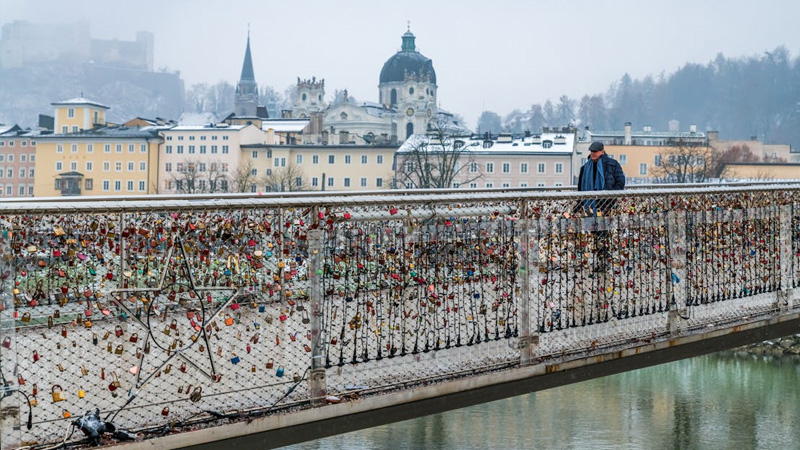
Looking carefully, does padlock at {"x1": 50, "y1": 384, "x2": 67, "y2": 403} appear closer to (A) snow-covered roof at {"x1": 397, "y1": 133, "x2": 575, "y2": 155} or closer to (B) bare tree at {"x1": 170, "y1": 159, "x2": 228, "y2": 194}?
(B) bare tree at {"x1": 170, "y1": 159, "x2": 228, "y2": 194}

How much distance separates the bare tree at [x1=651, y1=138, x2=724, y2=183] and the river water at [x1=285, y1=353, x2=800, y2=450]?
57.9 m

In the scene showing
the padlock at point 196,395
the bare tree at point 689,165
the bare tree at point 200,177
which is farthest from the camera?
the bare tree at point 200,177

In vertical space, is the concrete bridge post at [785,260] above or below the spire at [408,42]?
below

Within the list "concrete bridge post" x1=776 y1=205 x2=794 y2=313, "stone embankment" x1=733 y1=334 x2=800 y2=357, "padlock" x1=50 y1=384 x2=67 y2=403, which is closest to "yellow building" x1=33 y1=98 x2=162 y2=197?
"stone embankment" x1=733 y1=334 x2=800 y2=357

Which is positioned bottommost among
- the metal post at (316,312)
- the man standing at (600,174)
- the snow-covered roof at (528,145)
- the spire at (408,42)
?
the metal post at (316,312)

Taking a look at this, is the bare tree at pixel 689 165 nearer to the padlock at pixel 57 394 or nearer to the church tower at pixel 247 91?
the padlock at pixel 57 394

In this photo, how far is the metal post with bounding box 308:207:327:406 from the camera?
23.2ft

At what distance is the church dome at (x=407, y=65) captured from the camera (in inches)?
5891

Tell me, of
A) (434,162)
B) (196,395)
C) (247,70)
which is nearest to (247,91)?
(247,70)

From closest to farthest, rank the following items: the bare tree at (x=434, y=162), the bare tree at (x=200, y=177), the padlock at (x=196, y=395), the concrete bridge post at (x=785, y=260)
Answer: the padlock at (x=196, y=395)
the concrete bridge post at (x=785, y=260)
the bare tree at (x=434, y=162)
the bare tree at (x=200, y=177)

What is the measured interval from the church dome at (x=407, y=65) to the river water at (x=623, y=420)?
12452cm

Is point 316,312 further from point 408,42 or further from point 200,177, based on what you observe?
point 408,42

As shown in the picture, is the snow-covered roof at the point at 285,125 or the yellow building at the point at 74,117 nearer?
the yellow building at the point at 74,117

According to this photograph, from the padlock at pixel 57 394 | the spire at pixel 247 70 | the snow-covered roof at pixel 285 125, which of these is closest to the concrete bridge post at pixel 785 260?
the padlock at pixel 57 394
